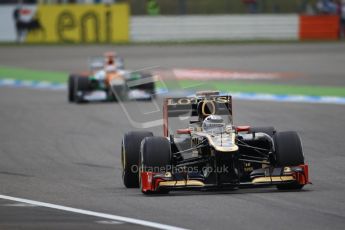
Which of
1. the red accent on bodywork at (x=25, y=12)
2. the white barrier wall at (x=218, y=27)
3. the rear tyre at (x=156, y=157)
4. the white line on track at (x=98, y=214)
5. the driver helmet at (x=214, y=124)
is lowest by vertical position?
Answer: the white barrier wall at (x=218, y=27)

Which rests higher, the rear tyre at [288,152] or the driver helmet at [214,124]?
the driver helmet at [214,124]

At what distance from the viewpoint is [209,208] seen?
34.0ft

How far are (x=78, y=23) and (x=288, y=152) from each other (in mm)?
34069

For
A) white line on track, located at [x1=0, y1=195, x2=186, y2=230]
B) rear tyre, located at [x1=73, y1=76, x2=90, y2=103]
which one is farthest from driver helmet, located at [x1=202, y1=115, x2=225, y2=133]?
rear tyre, located at [x1=73, y1=76, x2=90, y2=103]

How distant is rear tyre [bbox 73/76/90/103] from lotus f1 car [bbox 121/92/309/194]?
13.4 meters

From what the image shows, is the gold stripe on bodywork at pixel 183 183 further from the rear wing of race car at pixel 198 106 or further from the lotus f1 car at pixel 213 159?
the rear wing of race car at pixel 198 106

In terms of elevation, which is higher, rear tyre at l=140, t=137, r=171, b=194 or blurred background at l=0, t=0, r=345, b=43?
rear tyre at l=140, t=137, r=171, b=194

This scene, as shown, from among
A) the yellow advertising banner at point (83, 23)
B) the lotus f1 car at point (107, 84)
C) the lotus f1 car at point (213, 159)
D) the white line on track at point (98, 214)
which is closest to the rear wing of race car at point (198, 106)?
the lotus f1 car at point (213, 159)

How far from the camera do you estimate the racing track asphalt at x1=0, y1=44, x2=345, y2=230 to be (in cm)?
977

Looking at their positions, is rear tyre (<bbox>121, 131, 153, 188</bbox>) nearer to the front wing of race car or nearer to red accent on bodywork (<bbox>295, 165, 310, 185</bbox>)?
the front wing of race car

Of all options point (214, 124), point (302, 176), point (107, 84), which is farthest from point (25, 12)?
point (302, 176)

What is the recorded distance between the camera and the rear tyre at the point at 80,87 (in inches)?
Result: 1011

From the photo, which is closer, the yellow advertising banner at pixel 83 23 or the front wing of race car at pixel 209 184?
the front wing of race car at pixel 209 184

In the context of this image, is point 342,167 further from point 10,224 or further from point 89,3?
point 89,3
